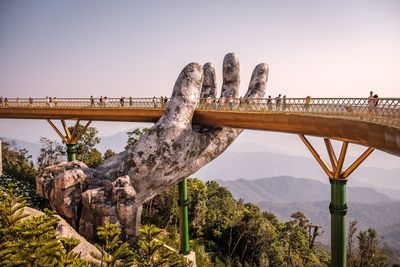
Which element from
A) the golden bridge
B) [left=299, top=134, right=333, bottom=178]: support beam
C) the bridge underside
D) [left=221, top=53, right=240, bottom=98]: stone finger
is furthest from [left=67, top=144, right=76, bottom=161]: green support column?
[left=299, top=134, right=333, bottom=178]: support beam

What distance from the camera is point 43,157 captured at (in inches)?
1871

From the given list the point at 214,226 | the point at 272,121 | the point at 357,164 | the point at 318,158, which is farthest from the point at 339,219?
the point at 214,226

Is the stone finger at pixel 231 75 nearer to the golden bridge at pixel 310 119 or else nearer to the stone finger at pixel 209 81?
the stone finger at pixel 209 81

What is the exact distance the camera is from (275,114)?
1645 centimetres

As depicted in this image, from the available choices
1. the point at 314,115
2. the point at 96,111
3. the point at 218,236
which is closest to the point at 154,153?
the point at 96,111

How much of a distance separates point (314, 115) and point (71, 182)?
1477cm

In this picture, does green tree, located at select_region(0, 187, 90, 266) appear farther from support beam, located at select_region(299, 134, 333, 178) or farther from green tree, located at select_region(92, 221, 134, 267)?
support beam, located at select_region(299, 134, 333, 178)

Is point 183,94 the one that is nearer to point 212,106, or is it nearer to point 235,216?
point 212,106

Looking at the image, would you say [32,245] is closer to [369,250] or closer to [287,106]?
[287,106]

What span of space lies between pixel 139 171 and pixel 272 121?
9.40 metres

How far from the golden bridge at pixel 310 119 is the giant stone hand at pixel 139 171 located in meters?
1.53

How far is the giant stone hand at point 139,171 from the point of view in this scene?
18069 mm

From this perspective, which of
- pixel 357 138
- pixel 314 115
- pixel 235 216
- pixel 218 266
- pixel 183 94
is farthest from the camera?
pixel 235 216

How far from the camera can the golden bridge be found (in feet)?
34.3
